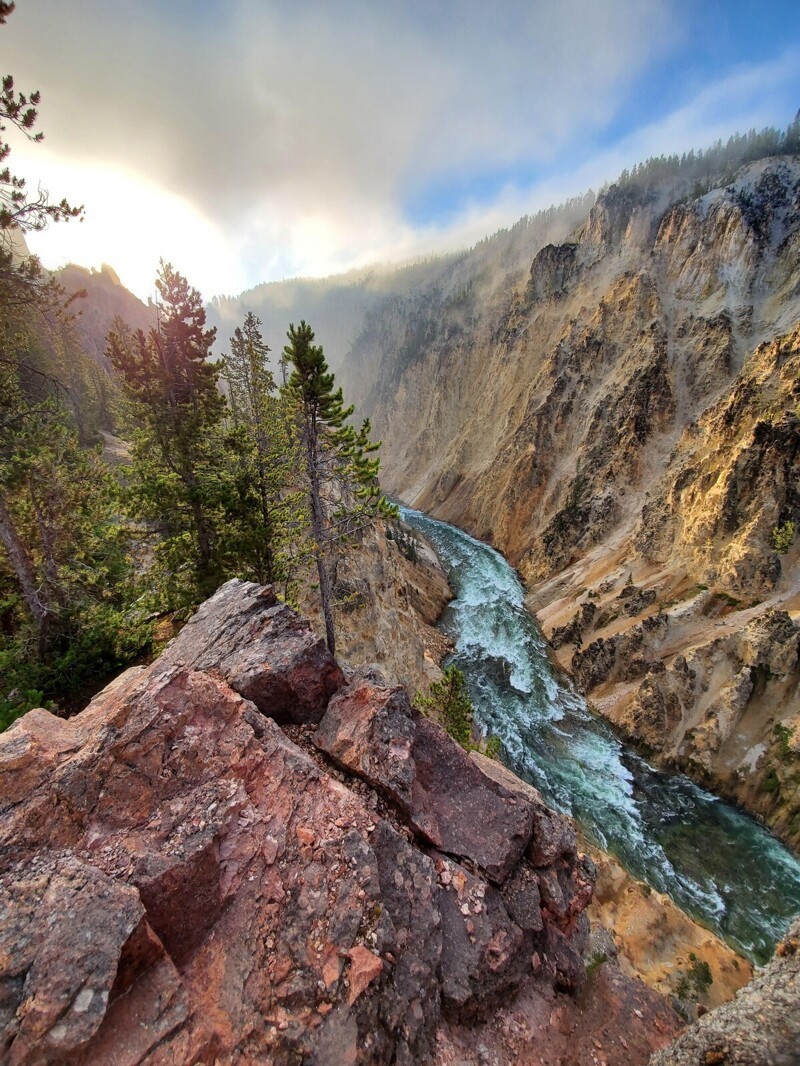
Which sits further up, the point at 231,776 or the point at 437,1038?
the point at 231,776

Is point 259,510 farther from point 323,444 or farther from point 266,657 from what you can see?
point 266,657

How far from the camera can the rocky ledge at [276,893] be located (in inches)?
198

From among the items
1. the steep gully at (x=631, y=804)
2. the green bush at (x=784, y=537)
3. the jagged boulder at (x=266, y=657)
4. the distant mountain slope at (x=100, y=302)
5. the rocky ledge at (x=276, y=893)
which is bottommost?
the steep gully at (x=631, y=804)

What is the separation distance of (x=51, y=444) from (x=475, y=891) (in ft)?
53.5

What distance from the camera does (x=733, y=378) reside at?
3778 centimetres

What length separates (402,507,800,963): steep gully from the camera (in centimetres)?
1477

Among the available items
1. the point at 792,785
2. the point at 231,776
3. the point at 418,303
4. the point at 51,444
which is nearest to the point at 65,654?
the point at 51,444

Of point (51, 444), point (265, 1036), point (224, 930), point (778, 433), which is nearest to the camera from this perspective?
point (265, 1036)

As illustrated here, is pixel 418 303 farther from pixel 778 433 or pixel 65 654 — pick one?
pixel 65 654

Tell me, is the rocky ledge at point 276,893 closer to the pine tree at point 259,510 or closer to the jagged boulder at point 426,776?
the jagged boulder at point 426,776

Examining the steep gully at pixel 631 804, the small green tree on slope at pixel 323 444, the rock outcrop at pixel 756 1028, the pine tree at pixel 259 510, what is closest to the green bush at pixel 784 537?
the steep gully at pixel 631 804

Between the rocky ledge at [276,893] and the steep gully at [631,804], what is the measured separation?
941 cm

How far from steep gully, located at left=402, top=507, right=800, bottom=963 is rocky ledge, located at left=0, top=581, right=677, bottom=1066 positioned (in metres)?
9.41

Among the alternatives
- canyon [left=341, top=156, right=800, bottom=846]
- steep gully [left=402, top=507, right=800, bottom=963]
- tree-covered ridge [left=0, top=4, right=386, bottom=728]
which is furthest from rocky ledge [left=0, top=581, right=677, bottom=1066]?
canyon [left=341, top=156, right=800, bottom=846]
